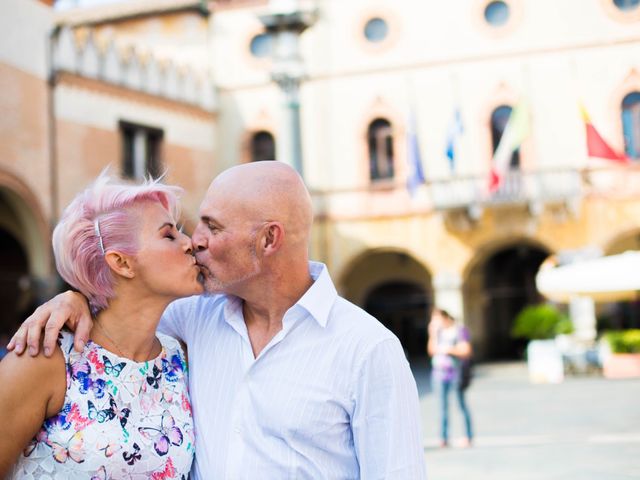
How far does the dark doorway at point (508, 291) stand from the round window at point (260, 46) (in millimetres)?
8655

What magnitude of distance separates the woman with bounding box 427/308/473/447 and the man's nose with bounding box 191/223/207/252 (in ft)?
24.0

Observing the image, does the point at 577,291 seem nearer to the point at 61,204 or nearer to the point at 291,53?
the point at 291,53

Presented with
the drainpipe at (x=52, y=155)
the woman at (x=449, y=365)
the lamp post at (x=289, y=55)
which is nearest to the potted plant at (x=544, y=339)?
the lamp post at (x=289, y=55)

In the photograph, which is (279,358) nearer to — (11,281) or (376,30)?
(11,281)

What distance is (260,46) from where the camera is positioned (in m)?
23.8

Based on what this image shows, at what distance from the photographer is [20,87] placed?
1791 centimetres

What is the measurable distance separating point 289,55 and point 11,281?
35.1 feet

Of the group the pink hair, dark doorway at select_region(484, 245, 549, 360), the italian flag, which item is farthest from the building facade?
the pink hair

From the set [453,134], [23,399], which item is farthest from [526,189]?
[23,399]

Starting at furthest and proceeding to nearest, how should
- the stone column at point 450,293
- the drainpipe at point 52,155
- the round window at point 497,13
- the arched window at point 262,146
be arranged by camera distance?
1. the arched window at point 262,146
2. the stone column at point 450,293
3. the round window at point 497,13
4. the drainpipe at point 52,155

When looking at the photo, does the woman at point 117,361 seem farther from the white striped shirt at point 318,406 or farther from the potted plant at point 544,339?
the potted plant at point 544,339

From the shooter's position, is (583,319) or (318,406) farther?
(583,319)

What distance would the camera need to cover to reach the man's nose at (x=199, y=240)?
2604mm

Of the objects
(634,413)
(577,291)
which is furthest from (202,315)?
(577,291)
